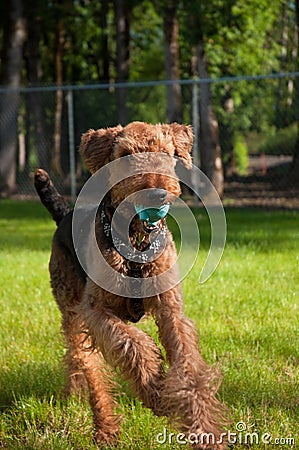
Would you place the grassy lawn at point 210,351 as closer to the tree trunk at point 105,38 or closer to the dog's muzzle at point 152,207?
the dog's muzzle at point 152,207

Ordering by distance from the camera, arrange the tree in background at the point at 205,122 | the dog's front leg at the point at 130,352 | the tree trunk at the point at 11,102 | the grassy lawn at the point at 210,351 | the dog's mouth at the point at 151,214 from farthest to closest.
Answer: the tree trunk at the point at 11,102 < the tree in background at the point at 205,122 < the grassy lawn at the point at 210,351 < the dog's mouth at the point at 151,214 < the dog's front leg at the point at 130,352

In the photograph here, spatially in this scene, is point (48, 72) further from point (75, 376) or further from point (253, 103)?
point (75, 376)

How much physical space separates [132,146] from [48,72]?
22.5 m

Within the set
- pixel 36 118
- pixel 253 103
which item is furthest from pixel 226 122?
pixel 36 118

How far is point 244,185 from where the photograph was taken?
15.0 m

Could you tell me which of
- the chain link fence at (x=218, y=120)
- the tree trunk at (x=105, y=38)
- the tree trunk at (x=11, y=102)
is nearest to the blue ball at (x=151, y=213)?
the chain link fence at (x=218, y=120)

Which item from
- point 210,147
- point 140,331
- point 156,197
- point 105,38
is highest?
point 105,38

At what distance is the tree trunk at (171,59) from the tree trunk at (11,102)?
3.66 metres

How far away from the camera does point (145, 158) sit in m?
3.26

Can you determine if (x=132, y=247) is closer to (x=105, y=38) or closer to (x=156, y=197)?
(x=156, y=197)

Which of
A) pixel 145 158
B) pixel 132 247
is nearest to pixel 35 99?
pixel 145 158

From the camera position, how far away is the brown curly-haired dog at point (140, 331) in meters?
2.82

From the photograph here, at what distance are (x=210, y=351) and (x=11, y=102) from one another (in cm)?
1204

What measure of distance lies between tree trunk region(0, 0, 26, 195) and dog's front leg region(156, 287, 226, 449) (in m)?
12.8
